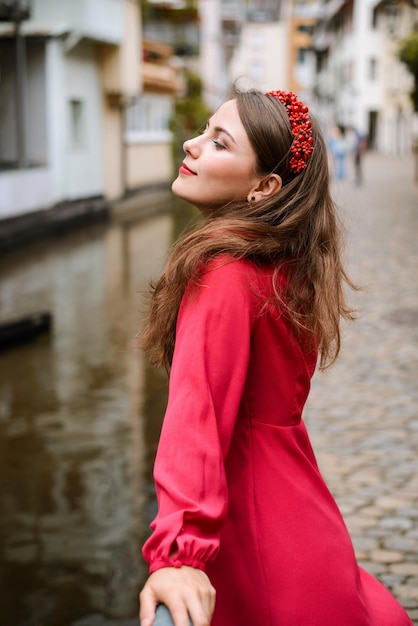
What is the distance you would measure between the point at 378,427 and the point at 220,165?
435 cm

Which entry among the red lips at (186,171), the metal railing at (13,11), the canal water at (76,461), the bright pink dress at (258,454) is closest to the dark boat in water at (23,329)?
the canal water at (76,461)

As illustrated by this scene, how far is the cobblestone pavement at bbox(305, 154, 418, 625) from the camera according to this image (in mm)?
4172

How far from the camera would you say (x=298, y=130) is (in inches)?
72.1

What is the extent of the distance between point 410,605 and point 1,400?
14.5 ft

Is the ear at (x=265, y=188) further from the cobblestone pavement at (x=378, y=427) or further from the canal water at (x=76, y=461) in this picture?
the cobblestone pavement at (x=378, y=427)

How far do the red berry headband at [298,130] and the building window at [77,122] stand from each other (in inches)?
899

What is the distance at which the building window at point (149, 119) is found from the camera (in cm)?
2918

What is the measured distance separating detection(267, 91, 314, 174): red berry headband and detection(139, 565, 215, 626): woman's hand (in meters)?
0.76

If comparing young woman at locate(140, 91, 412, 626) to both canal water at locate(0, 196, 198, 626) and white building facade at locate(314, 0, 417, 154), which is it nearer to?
canal water at locate(0, 196, 198, 626)

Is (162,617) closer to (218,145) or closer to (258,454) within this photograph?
(258,454)

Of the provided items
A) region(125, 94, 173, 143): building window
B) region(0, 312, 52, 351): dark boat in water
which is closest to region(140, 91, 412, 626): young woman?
region(0, 312, 52, 351): dark boat in water

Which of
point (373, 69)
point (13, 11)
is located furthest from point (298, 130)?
point (373, 69)

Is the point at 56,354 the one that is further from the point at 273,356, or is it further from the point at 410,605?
the point at 273,356

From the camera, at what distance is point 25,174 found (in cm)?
1981
